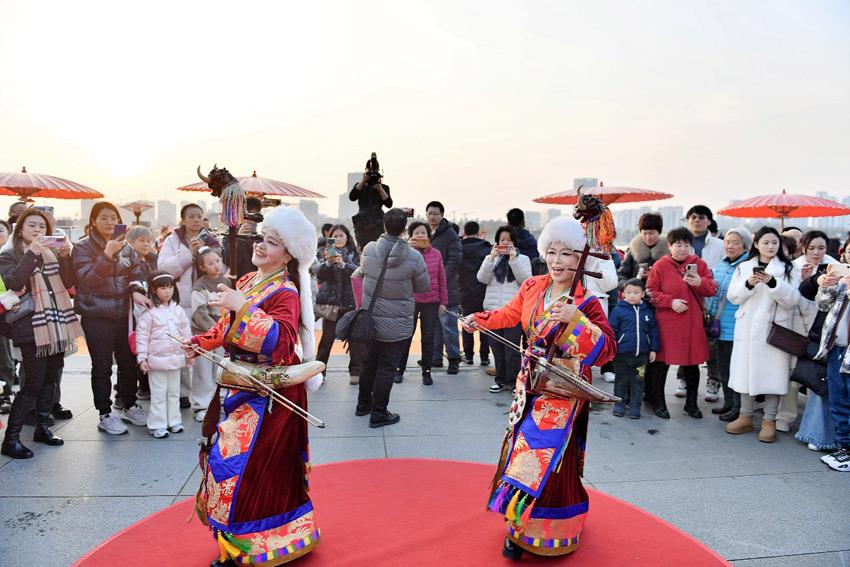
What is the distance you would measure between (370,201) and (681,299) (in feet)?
9.46

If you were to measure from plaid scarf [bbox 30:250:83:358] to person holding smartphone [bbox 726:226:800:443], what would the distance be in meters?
5.15

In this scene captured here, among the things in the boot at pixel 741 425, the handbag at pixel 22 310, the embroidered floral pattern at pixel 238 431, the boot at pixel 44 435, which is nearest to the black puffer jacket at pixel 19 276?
the handbag at pixel 22 310

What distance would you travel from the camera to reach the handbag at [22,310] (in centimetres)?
407

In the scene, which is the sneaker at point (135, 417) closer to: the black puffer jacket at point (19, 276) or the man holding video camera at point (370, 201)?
the black puffer jacket at point (19, 276)

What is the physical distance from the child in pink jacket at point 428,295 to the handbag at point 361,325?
1.30 meters

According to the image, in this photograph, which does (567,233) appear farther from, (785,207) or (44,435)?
(785,207)

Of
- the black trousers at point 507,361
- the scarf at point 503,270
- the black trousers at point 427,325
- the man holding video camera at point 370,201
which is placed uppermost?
the man holding video camera at point 370,201

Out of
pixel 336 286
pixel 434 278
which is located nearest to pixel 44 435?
pixel 336 286

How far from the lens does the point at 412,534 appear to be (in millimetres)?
3105

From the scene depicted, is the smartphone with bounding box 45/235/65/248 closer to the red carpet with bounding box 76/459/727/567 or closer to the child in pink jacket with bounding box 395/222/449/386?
the red carpet with bounding box 76/459/727/567

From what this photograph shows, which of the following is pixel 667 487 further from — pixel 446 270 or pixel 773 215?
pixel 773 215

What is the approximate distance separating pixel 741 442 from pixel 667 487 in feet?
4.34

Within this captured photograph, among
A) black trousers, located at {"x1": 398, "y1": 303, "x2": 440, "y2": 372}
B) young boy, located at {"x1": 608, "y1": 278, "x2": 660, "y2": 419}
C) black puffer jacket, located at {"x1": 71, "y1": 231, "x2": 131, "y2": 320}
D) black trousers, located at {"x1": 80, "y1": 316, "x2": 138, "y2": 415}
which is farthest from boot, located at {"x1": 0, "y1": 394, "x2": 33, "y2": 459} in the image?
young boy, located at {"x1": 608, "y1": 278, "x2": 660, "y2": 419}

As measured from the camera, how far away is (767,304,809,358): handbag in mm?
4641
